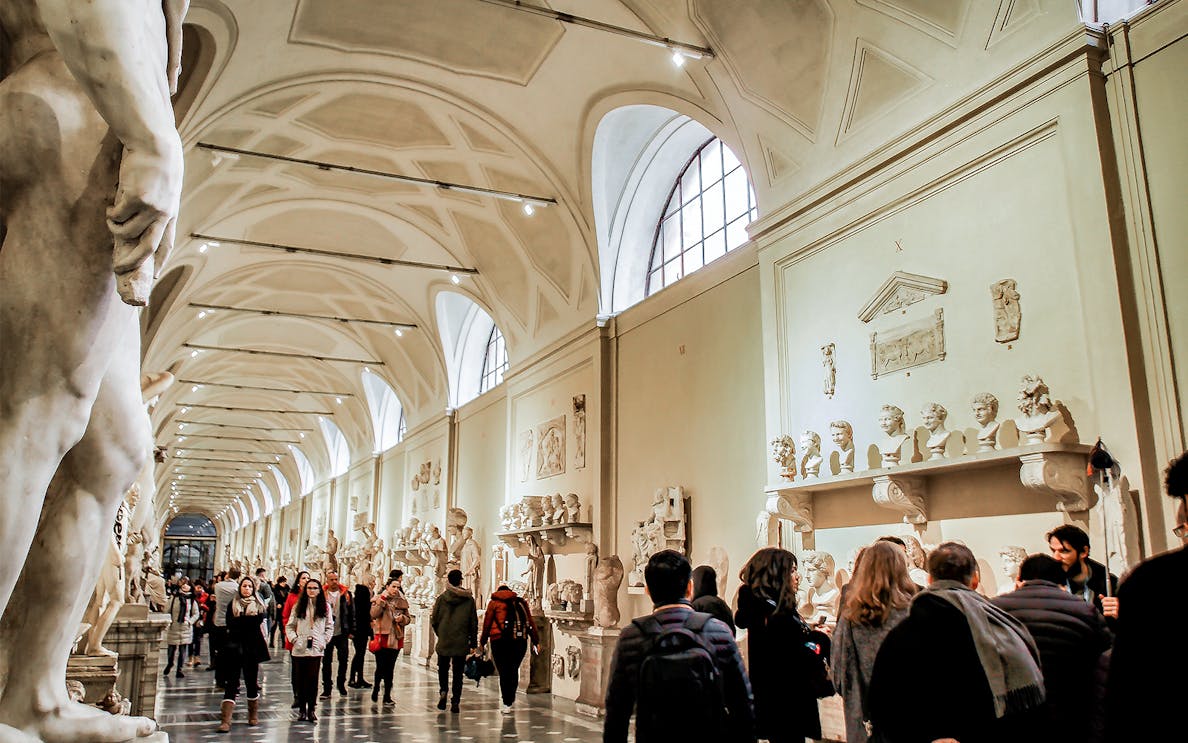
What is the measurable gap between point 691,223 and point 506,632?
5.78 meters

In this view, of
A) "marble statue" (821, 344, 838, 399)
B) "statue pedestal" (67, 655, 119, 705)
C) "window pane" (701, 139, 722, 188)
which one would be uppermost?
"window pane" (701, 139, 722, 188)

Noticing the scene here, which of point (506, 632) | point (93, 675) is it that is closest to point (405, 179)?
point (506, 632)

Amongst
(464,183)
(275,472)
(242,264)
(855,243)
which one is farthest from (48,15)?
(275,472)

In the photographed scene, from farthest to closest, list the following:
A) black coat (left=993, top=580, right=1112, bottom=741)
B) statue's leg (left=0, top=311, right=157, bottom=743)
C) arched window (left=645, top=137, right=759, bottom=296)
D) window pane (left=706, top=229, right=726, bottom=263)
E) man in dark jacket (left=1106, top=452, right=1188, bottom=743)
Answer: window pane (left=706, top=229, right=726, bottom=263) → arched window (left=645, top=137, right=759, bottom=296) → black coat (left=993, top=580, right=1112, bottom=741) → statue's leg (left=0, top=311, right=157, bottom=743) → man in dark jacket (left=1106, top=452, right=1188, bottom=743)

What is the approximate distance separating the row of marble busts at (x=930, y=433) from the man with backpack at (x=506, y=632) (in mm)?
3767

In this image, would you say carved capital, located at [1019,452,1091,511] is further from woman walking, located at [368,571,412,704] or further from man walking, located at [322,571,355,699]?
woman walking, located at [368,571,412,704]

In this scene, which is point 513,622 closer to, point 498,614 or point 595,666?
point 498,614

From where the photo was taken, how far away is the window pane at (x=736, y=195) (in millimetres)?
11312

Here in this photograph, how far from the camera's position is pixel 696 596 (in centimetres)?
575

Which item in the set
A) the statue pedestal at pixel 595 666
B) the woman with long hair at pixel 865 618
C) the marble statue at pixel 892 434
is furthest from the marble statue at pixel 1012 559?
the statue pedestal at pixel 595 666

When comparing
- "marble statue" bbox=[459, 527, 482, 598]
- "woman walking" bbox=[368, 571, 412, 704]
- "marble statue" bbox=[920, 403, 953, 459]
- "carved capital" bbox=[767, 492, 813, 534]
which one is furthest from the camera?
"marble statue" bbox=[459, 527, 482, 598]

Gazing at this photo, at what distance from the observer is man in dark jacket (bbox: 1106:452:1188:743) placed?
164cm

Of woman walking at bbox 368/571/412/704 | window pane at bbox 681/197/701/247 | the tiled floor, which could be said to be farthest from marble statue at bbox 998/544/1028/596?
woman walking at bbox 368/571/412/704

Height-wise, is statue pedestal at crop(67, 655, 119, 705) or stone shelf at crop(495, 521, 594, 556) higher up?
stone shelf at crop(495, 521, 594, 556)
